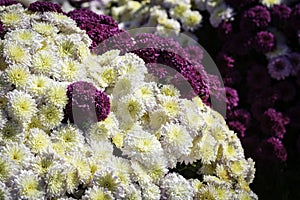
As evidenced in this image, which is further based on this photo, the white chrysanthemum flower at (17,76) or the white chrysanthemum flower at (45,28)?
the white chrysanthemum flower at (45,28)

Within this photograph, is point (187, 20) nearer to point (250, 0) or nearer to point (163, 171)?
point (250, 0)

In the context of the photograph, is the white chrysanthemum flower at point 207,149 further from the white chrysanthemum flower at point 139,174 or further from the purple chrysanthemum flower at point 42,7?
the purple chrysanthemum flower at point 42,7

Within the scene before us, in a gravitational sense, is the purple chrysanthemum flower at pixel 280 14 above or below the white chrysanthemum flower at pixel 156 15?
above

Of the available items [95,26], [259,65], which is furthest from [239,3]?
[95,26]

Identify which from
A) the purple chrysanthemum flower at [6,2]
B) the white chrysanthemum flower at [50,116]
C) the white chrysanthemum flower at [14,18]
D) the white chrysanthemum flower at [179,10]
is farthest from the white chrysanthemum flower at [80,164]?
the white chrysanthemum flower at [179,10]

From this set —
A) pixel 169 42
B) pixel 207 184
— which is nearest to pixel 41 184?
pixel 207 184

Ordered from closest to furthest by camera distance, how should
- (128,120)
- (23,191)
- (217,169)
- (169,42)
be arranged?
1. (23,191)
2. (128,120)
3. (217,169)
4. (169,42)

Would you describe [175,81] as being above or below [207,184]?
above
